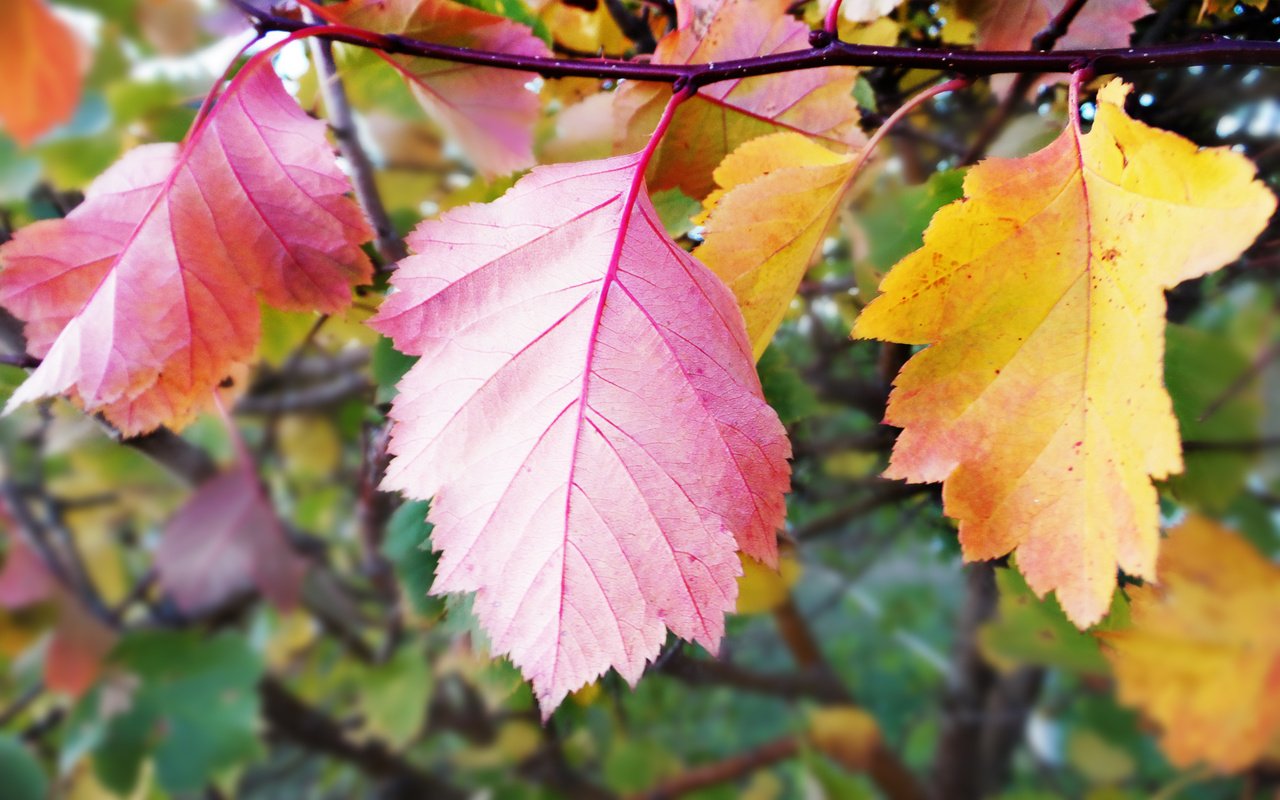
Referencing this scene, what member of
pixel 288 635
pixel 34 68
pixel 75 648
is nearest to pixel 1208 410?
pixel 34 68

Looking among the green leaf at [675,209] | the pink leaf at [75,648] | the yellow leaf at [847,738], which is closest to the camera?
the green leaf at [675,209]

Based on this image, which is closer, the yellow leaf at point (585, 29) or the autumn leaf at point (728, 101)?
the autumn leaf at point (728, 101)

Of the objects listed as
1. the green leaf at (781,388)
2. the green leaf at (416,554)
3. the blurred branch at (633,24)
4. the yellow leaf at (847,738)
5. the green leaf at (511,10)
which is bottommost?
the yellow leaf at (847,738)

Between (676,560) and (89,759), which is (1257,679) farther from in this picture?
(89,759)

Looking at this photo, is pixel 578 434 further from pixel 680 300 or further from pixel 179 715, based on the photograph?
pixel 179 715

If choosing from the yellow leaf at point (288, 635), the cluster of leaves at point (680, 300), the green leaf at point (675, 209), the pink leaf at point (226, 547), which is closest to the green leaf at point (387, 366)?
the cluster of leaves at point (680, 300)

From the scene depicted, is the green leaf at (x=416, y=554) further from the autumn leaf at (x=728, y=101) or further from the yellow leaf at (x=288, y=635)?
the yellow leaf at (x=288, y=635)

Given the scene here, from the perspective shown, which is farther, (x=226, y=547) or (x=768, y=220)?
(x=226, y=547)

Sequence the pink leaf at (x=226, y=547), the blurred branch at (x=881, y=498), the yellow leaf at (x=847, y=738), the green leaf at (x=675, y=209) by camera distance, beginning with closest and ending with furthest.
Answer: the green leaf at (x=675, y=209) < the blurred branch at (x=881, y=498) < the pink leaf at (x=226, y=547) < the yellow leaf at (x=847, y=738)
